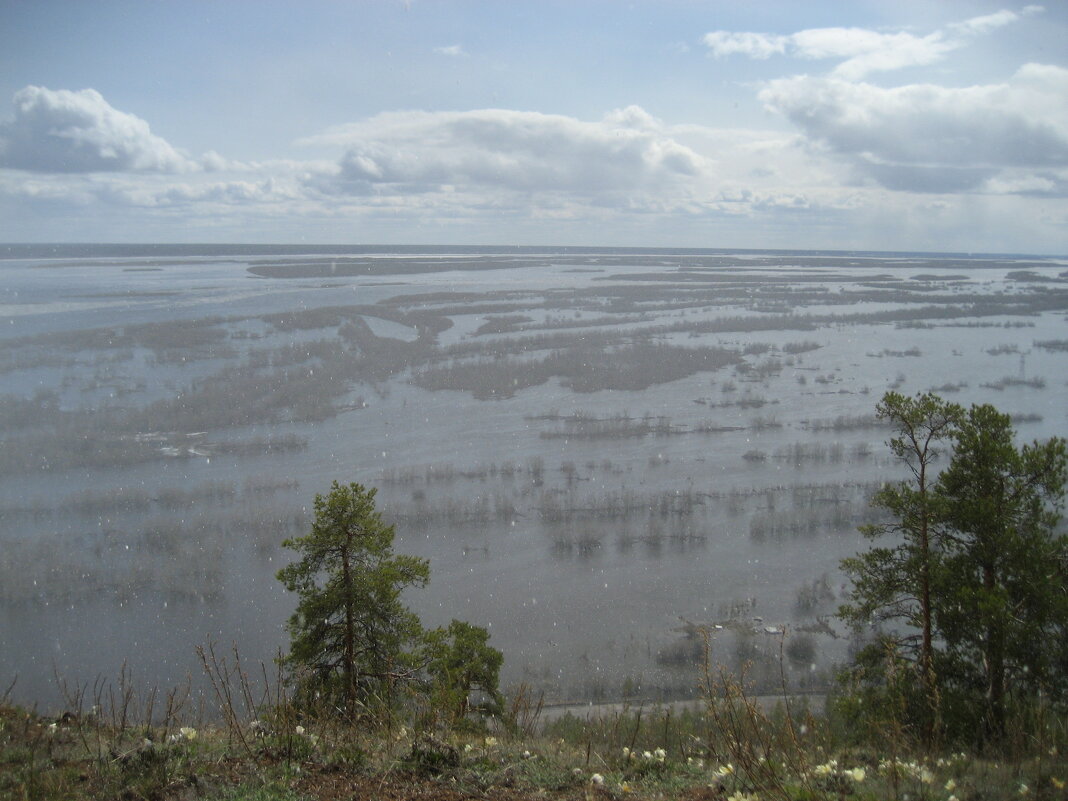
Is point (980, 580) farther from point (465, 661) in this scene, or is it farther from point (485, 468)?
point (485, 468)

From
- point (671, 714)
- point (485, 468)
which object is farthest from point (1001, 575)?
point (485, 468)

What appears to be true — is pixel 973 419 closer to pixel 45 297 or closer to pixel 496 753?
pixel 496 753

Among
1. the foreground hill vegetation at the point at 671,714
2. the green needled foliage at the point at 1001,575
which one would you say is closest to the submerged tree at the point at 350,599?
the foreground hill vegetation at the point at 671,714

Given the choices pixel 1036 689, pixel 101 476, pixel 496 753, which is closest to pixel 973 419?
pixel 1036 689

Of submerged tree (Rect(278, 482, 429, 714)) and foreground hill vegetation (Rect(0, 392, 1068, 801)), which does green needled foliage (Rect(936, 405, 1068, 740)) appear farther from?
submerged tree (Rect(278, 482, 429, 714))

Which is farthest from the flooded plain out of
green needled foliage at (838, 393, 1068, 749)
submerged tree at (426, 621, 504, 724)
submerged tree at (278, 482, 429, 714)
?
green needled foliage at (838, 393, 1068, 749)
